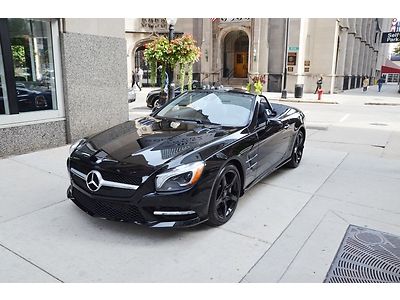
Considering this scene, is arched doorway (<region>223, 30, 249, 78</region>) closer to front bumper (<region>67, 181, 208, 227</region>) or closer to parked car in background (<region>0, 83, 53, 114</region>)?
parked car in background (<region>0, 83, 53, 114</region>)

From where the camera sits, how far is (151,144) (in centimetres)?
373

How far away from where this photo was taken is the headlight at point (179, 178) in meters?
3.24

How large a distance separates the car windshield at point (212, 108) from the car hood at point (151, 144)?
0.24 m

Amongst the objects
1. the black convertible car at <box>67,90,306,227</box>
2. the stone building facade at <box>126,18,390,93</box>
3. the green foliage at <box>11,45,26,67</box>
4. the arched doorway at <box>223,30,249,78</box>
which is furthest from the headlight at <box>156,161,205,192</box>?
the arched doorway at <box>223,30,249,78</box>

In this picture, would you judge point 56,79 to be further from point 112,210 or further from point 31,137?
point 112,210

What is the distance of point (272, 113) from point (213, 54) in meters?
27.3

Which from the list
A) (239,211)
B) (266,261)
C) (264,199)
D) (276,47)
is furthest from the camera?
(276,47)

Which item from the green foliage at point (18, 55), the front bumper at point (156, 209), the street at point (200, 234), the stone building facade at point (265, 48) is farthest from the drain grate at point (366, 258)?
the stone building facade at point (265, 48)

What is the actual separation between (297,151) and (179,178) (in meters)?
3.51

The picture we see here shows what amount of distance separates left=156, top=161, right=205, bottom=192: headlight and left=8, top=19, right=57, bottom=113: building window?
4541 mm

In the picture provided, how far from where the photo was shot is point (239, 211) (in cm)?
426

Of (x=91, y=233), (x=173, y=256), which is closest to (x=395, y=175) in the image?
(x=173, y=256)

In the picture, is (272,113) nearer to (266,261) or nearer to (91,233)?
(266,261)
